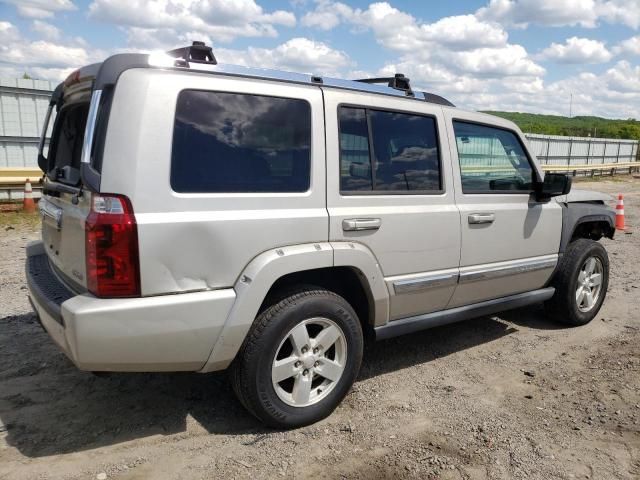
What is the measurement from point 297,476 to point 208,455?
1.66ft

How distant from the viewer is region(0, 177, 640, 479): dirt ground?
2.86 m

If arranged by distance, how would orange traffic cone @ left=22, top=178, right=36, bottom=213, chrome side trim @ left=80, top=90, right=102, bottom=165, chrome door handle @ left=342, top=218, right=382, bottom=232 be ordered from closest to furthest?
chrome side trim @ left=80, top=90, right=102, bottom=165, chrome door handle @ left=342, top=218, right=382, bottom=232, orange traffic cone @ left=22, top=178, right=36, bottom=213

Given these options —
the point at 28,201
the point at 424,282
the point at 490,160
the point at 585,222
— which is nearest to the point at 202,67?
the point at 424,282

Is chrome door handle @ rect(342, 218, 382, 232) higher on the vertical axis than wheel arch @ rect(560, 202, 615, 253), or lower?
higher

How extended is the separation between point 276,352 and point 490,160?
2.35 m

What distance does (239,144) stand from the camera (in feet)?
9.52

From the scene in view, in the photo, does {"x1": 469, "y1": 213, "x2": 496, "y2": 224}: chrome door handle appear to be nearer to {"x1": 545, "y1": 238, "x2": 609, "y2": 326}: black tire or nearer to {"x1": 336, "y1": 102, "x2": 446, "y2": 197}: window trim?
{"x1": 336, "y1": 102, "x2": 446, "y2": 197}: window trim

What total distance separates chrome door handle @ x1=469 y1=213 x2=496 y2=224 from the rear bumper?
1.93 metres

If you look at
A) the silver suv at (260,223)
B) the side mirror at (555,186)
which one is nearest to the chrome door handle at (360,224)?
the silver suv at (260,223)

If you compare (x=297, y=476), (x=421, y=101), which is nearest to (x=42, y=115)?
(x=421, y=101)

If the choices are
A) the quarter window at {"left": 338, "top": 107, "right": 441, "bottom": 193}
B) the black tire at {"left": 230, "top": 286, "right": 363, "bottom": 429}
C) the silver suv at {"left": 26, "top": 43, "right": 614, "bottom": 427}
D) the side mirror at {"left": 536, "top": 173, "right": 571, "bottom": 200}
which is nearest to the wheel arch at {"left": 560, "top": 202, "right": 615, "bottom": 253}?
the side mirror at {"left": 536, "top": 173, "right": 571, "bottom": 200}

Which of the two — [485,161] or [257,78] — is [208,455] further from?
[485,161]

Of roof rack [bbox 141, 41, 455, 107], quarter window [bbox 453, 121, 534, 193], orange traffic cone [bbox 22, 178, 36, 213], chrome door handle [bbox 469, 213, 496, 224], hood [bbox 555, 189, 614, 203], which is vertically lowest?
orange traffic cone [bbox 22, 178, 36, 213]

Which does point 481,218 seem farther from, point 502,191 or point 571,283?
point 571,283
